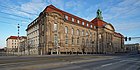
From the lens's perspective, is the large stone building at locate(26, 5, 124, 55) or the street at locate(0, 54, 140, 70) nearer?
the street at locate(0, 54, 140, 70)

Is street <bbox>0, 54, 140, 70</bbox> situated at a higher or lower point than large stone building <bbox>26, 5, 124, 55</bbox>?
lower

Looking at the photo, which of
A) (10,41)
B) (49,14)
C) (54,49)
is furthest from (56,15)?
(10,41)

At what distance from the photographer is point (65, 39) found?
71812mm

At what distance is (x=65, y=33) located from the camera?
238 feet

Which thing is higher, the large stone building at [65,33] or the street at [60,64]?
the large stone building at [65,33]

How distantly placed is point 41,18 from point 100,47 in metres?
47.8

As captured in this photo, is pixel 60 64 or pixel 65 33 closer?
pixel 60 64

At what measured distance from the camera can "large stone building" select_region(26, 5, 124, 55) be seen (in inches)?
2506

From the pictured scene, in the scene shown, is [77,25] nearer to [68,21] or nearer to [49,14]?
[68,21]

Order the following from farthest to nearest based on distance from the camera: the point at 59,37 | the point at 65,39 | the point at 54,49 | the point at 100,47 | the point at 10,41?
the point at 10,41 < the point at 100,47 < the point at 65,39 < the point at 59,37 < the point at 54,49

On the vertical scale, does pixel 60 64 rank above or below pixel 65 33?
below

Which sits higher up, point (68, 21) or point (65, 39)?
point (68, 21)

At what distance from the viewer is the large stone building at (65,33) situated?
63.7 m

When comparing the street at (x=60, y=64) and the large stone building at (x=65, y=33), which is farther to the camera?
the large stone building at (x=65, y=33)
